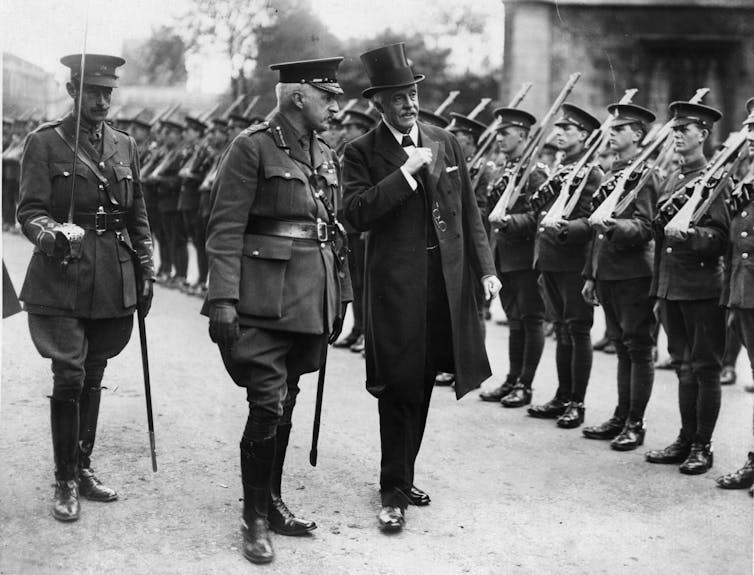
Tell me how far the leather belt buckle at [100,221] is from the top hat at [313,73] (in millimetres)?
1101

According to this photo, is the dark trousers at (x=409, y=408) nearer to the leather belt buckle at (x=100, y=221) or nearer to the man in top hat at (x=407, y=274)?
the man in top hat at (x=407, y=274)

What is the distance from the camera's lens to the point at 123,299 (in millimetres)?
4680

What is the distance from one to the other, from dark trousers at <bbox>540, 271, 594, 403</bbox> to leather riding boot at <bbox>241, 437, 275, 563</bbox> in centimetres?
305

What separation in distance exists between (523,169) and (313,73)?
3571 mm

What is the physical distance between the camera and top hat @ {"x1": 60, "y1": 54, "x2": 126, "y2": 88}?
178 inches

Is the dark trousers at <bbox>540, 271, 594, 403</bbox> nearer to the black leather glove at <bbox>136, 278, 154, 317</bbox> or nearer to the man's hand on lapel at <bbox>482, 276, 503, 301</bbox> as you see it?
the man's hand on lapel at <bbox>482, 276, 503, 301</bbox>

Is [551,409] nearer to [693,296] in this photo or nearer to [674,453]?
[674,453]

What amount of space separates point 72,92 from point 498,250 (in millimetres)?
3806

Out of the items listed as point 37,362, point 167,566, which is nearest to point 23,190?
point 167,566

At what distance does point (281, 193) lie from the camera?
421 cm

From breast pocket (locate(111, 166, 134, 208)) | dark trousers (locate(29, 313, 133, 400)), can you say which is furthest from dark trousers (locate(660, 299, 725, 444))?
dark trousers (locate(29, 313, 133, 400))

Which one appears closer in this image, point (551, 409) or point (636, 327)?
point (636, 327)

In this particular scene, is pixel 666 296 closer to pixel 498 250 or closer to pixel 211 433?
pixel 498 250

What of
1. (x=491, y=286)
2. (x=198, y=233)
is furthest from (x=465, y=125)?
(x=491, y=286)
